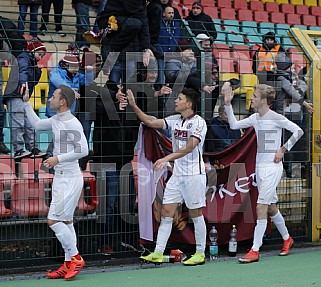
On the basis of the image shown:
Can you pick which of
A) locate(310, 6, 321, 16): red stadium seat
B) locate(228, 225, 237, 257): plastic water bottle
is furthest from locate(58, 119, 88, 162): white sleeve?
locate(310, 6, 321, 16): red stadium seat

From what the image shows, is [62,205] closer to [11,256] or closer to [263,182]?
[11,256]

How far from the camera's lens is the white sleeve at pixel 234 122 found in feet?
27.8

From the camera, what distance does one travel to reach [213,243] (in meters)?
8.53

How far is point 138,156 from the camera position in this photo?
27.5 ft

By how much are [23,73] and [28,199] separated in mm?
1321

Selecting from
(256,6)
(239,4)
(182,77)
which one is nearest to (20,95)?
(182,77)

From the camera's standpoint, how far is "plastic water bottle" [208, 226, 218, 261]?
847cm

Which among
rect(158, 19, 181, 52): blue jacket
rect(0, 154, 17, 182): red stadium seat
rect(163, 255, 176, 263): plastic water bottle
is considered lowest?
rect(163, 255, 176, 263): plastic water bottle

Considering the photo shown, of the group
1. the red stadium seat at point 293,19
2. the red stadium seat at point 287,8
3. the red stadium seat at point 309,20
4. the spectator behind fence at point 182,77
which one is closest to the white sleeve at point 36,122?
the spectator behind fence at point 182,77

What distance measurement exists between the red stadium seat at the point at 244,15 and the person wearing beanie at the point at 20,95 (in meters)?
10.8

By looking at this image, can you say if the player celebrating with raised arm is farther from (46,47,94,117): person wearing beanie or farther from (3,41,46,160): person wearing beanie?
(3,41,46,160): person wearing beanie

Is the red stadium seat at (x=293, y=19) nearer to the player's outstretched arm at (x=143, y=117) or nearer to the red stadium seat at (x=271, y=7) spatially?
the red stadium seat at (x=271, y=7)

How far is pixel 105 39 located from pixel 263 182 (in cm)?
240

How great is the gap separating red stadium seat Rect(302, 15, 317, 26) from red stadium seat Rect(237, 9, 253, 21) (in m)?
1.63
